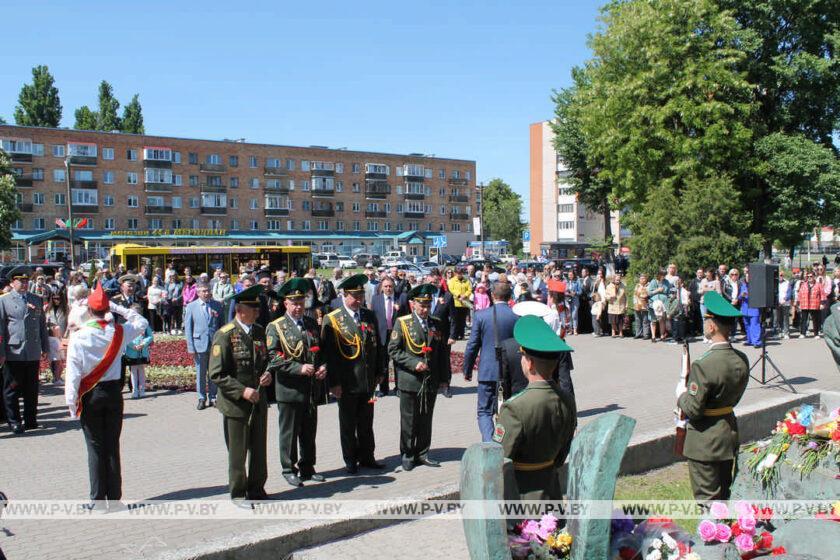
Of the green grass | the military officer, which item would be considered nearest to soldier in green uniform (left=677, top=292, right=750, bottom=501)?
the green grass

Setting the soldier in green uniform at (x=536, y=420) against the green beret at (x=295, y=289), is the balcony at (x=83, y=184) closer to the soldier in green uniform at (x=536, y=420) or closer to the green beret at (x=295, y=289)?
the green beret at (x=295, y=289)

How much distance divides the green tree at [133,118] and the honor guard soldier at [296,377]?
279 ft

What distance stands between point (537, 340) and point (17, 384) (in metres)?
8.62

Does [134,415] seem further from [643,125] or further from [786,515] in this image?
[643,125]

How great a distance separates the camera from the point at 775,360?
52.2ft

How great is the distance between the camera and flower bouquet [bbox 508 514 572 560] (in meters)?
3.62

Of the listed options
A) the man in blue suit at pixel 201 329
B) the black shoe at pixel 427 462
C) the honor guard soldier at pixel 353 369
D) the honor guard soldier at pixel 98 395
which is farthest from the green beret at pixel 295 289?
the man in blue suit at pixel 201 329

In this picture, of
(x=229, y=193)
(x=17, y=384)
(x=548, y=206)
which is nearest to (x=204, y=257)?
(x=17, y=384)

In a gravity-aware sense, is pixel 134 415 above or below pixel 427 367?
below

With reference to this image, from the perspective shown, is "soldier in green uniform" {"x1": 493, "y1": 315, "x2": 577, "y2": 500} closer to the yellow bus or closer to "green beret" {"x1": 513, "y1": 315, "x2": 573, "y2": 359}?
"green beret" {"x1": 513, "y1": 315, "x2": 573, "y2": 359}

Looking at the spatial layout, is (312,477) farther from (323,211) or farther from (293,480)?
(323,211)

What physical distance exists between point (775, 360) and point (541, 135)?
7814 centimetres

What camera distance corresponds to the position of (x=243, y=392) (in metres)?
6.62

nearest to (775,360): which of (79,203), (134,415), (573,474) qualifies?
(134,415)
